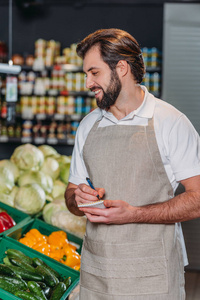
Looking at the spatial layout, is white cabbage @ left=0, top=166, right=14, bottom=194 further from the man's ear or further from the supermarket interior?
the man's ear

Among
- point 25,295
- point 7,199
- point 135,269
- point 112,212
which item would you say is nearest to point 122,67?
point 112,212

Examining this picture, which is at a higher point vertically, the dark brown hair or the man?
the dark brown hair

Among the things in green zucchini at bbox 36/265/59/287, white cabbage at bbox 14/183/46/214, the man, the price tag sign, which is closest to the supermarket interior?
the price tag sign

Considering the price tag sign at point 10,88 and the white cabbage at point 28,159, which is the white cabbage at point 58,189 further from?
the price tag sign at point 10,88

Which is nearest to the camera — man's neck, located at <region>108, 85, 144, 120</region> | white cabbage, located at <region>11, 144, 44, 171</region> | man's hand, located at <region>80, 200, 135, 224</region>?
man's hand, located at <region>80, 200, 135, 224</region>

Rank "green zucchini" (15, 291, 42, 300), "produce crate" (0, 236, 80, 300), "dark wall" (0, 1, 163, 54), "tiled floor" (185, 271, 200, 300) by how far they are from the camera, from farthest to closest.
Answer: "dark wall" (0, 1, 163, 54) < "tiled floor" (185, 271, 200, 300) < "produce crate" (0, 236, 80, 300) < "green zucchini" (15, 291, 42, 300)

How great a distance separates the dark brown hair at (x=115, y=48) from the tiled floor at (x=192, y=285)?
9.37 ft

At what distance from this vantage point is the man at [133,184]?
1685mm

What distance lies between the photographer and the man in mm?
1685

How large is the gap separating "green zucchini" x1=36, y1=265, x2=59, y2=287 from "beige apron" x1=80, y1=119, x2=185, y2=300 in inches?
24.3

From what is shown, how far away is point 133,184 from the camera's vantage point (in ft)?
5.72

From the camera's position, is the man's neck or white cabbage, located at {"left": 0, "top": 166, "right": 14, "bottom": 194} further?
white cabbage, located at {"left": 0, "top": 166, "right": 14, "bottom": 194}

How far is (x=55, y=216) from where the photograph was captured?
3.23 m

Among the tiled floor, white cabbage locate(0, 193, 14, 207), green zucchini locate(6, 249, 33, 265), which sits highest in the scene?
white cabbage locate(0, 193, 14, 207)
